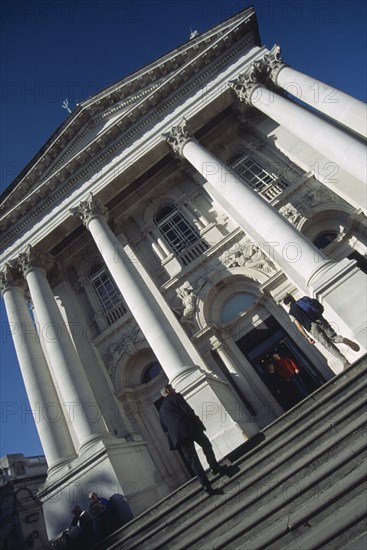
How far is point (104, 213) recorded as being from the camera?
567 inches

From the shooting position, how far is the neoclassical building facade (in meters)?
9.72

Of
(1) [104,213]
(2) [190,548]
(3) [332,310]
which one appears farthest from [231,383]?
(1) [104,213]

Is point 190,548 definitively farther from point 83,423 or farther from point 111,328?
point 111,328

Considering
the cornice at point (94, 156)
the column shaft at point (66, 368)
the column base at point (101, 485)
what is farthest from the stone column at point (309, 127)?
the column shaft at point (66, 368)

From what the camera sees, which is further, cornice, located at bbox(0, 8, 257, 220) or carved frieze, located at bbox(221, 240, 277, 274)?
cornice, located at bbox(0, 8, 257, 220)

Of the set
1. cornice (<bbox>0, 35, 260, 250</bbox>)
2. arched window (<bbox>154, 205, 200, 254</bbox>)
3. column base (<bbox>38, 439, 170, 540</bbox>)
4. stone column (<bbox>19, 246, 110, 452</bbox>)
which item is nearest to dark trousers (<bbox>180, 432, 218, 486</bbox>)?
column base (<bbox>38, 439, 170, 540</bbox>)

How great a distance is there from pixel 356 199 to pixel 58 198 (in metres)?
11.1

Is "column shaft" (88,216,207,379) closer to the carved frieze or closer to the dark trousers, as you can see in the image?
the carved frieze

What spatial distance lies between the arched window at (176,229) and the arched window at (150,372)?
14.7 ft

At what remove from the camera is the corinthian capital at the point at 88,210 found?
1391cm

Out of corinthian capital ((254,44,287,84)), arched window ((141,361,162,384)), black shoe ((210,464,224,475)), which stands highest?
corinthian capital ((254,44,287,84))

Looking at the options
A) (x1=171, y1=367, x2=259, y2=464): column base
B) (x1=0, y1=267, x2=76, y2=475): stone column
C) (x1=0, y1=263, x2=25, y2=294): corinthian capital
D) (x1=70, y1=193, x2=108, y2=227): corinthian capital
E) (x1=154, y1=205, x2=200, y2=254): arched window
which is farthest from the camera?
(x1=154, y1=205, x2=200, y2=254): arched window

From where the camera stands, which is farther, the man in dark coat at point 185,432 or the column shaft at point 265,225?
the column shaft at point 265,225

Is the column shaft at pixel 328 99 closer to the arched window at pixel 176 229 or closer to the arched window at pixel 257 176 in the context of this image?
the arched window at pixel 257 176
